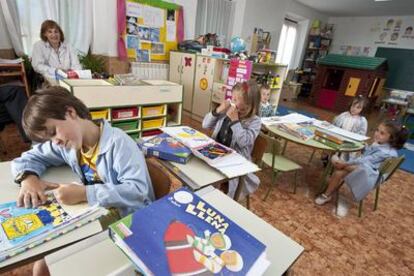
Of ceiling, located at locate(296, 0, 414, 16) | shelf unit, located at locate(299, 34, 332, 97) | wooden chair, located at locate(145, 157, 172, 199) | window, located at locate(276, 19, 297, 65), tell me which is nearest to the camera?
wooden chair, located at locate(145, 157, 172, 199)

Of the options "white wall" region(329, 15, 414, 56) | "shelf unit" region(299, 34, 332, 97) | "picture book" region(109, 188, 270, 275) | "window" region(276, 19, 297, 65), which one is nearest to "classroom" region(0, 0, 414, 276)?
"picture book" region(109, 188, 270, 275)

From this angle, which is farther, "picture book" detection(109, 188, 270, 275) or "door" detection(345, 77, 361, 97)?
"door" detection(345, 77, 361, 97)

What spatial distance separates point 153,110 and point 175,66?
1617mm

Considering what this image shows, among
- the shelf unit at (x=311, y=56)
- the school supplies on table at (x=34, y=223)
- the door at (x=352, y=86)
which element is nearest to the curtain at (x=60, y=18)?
the school supplies on table at (x=34, y=223)

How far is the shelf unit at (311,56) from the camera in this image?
7465mm

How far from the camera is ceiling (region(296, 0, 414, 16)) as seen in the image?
5486 millimetres

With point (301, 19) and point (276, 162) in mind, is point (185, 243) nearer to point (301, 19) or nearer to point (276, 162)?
point (276, 162)

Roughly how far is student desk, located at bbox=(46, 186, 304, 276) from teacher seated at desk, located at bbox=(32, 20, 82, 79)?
2533 mm

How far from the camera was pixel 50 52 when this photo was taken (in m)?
2.63

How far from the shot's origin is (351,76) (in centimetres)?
591

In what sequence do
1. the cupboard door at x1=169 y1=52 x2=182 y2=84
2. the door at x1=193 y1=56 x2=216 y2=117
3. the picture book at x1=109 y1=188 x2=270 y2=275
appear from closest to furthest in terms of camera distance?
1. the picture book at x1=109 y1=188 x2=270 y2=275
2. the door at x1=193 y1=56 x2=216 y2=117
3. the cupboard door at x1=169 y1=52 x2=182 y2=84

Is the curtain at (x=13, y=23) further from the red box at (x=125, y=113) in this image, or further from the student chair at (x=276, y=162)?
the student chair at (x=276, y=162)

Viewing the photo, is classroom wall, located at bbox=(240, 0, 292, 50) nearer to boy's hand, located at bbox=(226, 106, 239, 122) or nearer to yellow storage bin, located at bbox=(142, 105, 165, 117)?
yellow storage bin, located at bbox=(142, 105, 165, 117)

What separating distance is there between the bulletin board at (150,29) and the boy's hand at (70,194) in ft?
10.9
